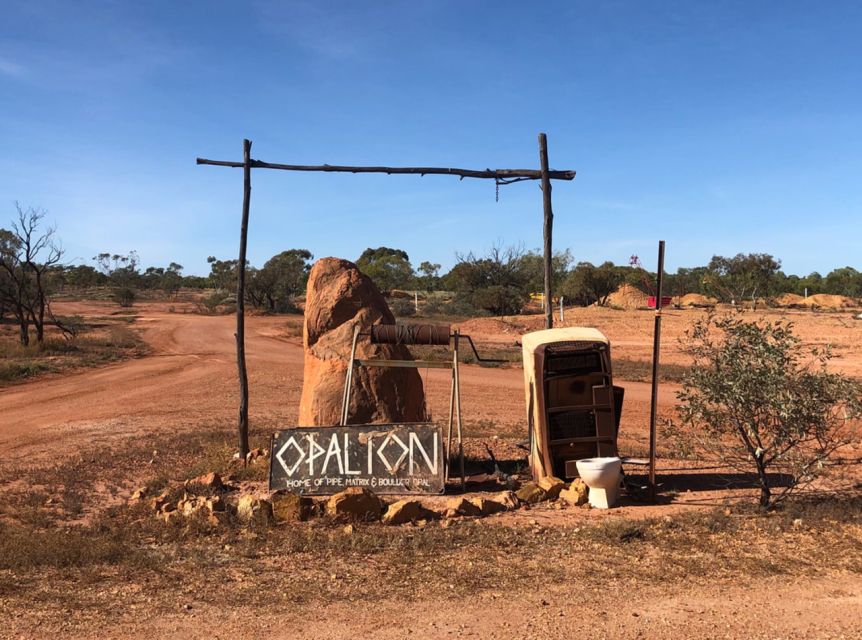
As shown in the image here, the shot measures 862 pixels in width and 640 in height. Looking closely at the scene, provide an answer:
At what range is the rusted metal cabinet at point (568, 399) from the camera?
27.4ft

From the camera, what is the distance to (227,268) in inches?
2618

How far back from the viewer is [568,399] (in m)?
8.89

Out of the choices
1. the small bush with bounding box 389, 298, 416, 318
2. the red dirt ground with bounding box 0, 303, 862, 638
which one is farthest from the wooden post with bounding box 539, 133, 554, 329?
the small bush with bounding box 389, 298, 416, 318

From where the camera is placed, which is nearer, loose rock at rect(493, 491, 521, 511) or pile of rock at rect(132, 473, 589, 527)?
pile of rock at rect(132, 473, 589, 527)

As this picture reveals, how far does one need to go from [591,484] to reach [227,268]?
6257 cm

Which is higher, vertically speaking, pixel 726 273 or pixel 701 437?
pixel 726 273

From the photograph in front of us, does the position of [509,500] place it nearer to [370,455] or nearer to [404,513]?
[404,513]

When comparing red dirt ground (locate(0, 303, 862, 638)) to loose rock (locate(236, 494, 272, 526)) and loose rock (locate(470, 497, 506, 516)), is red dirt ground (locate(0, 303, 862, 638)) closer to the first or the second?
loose rock (locate(470, 497, 506, 516))

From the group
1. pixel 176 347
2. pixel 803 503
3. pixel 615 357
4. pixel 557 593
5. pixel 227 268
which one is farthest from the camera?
pixel 227 268

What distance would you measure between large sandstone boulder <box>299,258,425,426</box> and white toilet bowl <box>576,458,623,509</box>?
2.98 metres

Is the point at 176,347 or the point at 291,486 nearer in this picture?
the point at 291,486

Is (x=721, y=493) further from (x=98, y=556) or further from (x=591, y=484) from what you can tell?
(x=98, y=556)

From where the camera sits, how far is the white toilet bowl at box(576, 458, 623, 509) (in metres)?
7.62

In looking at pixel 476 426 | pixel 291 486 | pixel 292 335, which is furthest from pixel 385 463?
pixel 292 335
